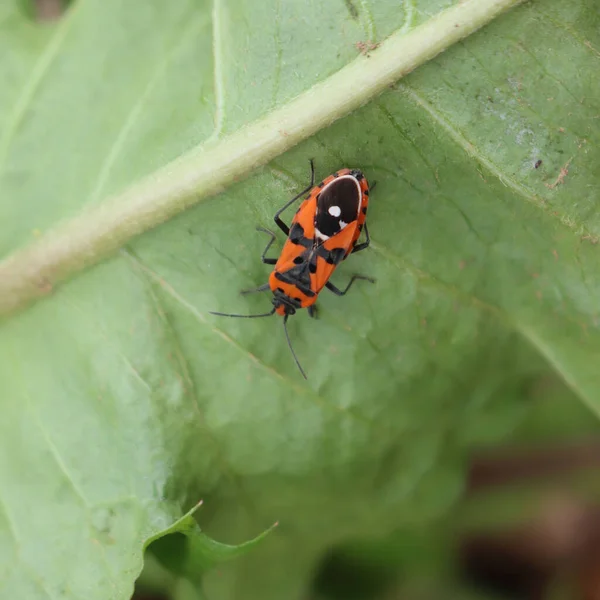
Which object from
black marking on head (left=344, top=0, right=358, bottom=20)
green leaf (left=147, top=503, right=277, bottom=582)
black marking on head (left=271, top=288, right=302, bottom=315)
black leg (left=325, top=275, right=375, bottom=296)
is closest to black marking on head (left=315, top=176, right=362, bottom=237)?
black leg (left=325, top=275, right=375, bottom=296)

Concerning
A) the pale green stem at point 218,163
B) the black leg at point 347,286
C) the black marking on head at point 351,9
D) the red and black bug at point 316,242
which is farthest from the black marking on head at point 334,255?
the black marking on head at point 351,9

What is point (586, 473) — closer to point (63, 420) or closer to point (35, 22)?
point (63, 420)

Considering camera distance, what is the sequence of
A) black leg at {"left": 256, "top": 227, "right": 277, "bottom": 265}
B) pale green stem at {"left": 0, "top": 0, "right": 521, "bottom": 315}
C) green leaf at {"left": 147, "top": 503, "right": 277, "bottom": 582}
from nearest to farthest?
pale green stem at {"left": 0, "top": 0, "right": 521, "bottom": 315} < green leaf at {"left": 147, "top": 503, "right": 277, "bottom": 582} < black leg at {"left": 256, "top": 227, "right": 277, "bottom": 265}

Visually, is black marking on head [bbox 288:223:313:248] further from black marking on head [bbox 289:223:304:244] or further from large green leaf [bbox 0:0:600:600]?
large green leaf [bbox 0:0:600:600]

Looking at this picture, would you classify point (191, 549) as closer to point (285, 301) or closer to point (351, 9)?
point (285, 301)

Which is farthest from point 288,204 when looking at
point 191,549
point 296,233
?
point 191,549
